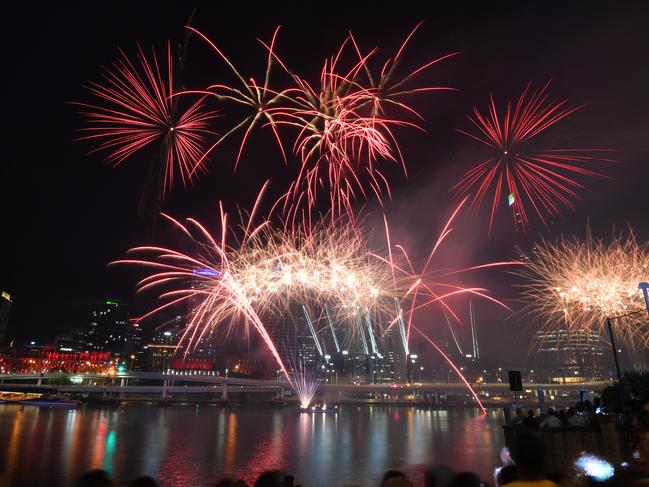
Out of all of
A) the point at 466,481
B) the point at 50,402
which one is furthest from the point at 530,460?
the point at 50,402

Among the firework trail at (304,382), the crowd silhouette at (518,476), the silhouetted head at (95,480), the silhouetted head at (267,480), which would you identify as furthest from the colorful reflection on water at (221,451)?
the firework trail at (304,382)

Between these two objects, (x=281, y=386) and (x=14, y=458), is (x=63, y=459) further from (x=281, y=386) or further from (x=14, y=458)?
(x=281, y=386)

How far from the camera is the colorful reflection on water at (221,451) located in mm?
27234

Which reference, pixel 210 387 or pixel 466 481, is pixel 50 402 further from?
pixel 466 481

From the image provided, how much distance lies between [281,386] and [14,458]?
283 feet

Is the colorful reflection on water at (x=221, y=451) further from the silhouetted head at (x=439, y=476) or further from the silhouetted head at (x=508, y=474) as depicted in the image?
the silhouetted head at (x=439, y=476)

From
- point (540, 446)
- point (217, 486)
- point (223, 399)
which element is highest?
point (540, 446)

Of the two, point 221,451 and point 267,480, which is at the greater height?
point 267,480

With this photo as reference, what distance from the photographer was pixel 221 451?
36.2m

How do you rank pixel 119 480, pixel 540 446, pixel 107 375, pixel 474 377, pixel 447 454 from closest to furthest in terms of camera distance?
pixel 540 446 → pixel 119 480 → pixel 447 454 → pixel 107 375 → pixel 474 377

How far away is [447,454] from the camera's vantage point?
120 ft

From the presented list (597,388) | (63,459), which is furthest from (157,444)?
(597,388)

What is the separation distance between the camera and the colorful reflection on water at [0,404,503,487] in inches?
1072

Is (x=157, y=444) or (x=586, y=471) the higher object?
(x=586, y=471)
